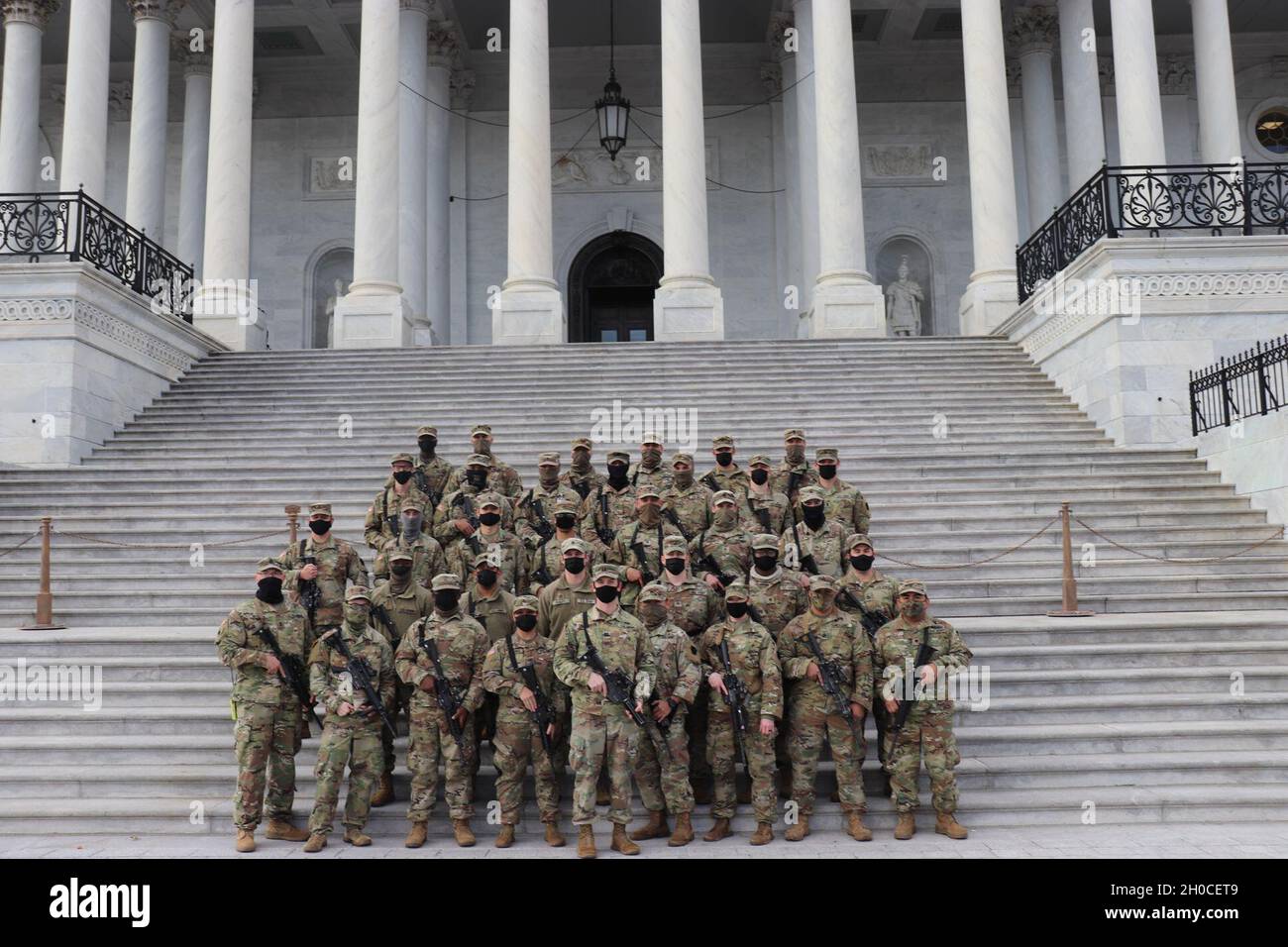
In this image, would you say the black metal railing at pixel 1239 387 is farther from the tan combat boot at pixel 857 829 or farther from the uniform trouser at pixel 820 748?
the tan combat boot at pixel 857 829

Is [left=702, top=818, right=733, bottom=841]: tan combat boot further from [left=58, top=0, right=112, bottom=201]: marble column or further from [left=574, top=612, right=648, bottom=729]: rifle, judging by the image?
[left=58, top=0, right=112, bottom=201]: marble column

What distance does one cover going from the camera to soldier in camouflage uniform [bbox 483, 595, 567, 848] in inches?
291

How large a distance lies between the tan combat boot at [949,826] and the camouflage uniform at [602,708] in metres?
2.09

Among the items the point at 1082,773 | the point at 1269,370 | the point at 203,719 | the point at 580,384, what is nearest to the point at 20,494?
the point at 203,719

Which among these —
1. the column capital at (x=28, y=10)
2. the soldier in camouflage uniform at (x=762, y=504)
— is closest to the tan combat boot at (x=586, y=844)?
the soldier in camouflage uniform at (x=762, y=504)

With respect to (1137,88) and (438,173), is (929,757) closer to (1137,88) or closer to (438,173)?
(1137,88)

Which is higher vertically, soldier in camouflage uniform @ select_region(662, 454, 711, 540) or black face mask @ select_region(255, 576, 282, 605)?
soldier in camouflage uniform @ select_region(662, 454, 711, 540)

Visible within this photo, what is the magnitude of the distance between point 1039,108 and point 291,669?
930 inches

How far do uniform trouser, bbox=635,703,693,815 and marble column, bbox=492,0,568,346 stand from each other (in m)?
13.0

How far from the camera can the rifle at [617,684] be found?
7234 millimetres

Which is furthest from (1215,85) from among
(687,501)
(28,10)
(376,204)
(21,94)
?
(28,10)

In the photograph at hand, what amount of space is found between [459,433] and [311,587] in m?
6.69

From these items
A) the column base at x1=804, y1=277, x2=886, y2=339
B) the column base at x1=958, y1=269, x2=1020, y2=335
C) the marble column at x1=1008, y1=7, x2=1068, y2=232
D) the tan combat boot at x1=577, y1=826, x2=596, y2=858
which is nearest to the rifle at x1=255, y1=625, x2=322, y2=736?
the tan combat boot at x1=577, y1=826, x2=596, y2=858

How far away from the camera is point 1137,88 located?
1944 centimetres
